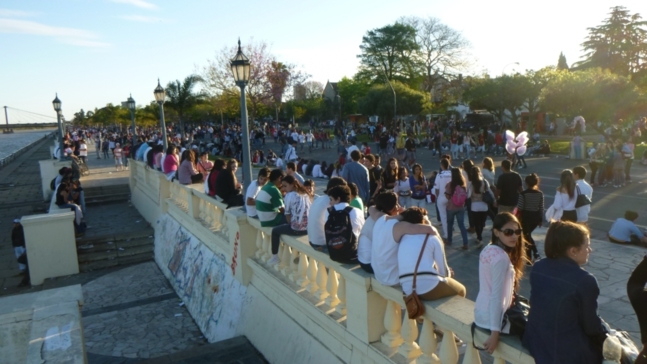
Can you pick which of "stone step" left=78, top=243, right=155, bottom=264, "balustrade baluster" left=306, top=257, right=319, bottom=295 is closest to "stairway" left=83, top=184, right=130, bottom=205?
"stone step" left=78, top=243, right=155, bottom=264

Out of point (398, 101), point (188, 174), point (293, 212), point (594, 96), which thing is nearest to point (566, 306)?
point (293, 212)

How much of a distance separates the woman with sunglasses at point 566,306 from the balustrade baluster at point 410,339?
1293 mm

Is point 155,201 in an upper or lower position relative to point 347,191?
lower

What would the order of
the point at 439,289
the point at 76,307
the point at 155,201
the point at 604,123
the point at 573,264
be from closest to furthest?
1. the point at 573,264
2. the point at 439,289
3. the point at 76,307
4. the point at 155,201
5. the point at 604,123

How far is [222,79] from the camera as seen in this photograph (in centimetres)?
3731

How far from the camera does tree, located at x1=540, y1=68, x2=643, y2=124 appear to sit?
29.7 meters

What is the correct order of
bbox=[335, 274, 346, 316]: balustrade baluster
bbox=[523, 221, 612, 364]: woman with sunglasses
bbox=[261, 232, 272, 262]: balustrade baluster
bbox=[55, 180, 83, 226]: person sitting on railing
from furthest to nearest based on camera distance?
bbox=[55, 180, 83, 226]: person sitting on railing
bbox=[261, 232, 272, 262]: balustrade baluster
bbox=[335, 274, 346, 316]: balustrade baluster
bbox=[523, 221, 612, 364]: woman with sunglasses

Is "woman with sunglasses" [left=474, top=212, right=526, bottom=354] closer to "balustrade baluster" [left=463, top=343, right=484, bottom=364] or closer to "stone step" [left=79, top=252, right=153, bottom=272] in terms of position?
"balustrade baluster" [left=463, top=343, right=484, bottom=364]

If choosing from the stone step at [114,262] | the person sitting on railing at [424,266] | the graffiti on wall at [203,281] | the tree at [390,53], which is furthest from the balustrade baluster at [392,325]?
the tree at [390,53]

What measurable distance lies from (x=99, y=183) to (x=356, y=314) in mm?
20317

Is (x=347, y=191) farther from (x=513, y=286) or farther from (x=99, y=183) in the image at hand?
(x=99, y=183)

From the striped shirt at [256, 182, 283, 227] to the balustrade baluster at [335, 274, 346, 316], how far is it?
196 cm

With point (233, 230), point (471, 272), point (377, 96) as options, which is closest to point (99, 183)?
point (233, 230)

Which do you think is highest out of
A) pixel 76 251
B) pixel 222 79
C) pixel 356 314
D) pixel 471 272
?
pixel 222 79
